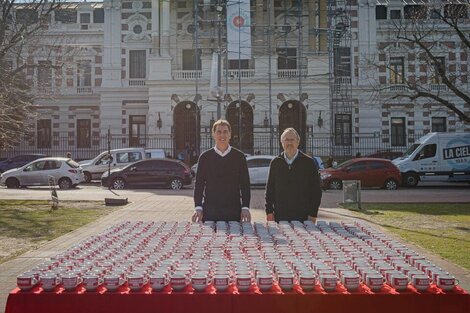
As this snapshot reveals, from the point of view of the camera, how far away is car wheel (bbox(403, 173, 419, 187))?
99.5ft

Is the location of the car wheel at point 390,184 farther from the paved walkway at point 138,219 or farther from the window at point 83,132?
the window at point 83,132

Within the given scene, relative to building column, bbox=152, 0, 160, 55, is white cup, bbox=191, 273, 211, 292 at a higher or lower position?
lower

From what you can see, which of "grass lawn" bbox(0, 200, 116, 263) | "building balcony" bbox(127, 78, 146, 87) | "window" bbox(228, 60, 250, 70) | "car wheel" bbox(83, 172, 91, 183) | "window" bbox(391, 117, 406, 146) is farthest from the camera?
"building balcony" bbox(127, 78, 146, 87)

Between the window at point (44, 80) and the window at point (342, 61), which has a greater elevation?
the window at point (342, 61)

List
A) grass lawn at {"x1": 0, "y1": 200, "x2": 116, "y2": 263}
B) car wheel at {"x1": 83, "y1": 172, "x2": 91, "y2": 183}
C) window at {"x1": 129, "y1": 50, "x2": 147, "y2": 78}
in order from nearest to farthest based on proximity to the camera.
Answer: grass lawn at {"x1": 0, "y1": 200, "x2": 116, "y2": 263} → car wheel at {"x1": 83, "y1": 172, "x2": 91, "y2": 183} → window at {"x1": 129, "y1": 50, "x2": 147, "y2": 78}

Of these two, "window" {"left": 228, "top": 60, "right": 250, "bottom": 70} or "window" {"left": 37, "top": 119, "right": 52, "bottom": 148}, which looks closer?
"window" {"left": 228, "top": 60, "right": 250, "bottom": 70}

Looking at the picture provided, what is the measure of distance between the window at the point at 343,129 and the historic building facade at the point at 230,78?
73 millimetres

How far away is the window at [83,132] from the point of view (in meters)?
44.1

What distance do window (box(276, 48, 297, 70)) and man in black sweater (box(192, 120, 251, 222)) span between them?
3377cm

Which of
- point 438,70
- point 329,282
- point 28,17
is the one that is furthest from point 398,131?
point 329,282

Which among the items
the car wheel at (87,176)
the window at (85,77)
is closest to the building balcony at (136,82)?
the window at (85,77)

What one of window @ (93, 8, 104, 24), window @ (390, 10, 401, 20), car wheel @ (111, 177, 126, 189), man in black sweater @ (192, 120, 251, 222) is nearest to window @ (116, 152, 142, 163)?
car wheel @ (111, 177, 126, 189)

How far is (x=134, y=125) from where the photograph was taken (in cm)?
4272

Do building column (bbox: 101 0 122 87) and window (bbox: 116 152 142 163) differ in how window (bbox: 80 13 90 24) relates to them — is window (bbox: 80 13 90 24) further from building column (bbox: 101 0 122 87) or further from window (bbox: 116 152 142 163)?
window (bbox: 116 152 142 163)
